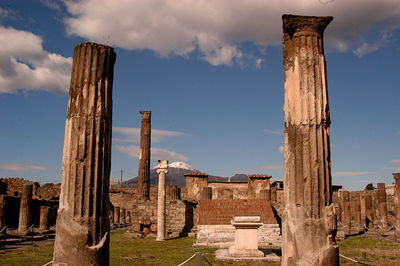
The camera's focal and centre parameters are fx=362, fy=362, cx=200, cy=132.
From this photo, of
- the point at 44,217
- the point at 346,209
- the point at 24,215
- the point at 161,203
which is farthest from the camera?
the point at 346,209

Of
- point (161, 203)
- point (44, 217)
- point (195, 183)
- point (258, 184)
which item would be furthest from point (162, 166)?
point (258, 184)

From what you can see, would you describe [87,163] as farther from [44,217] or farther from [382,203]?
[382,203]

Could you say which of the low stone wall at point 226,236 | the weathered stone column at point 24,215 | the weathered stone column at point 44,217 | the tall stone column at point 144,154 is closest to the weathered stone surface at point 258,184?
the tall stone column at point 144,154

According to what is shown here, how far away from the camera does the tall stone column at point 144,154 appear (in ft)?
79.9

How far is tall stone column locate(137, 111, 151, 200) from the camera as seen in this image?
958 inches

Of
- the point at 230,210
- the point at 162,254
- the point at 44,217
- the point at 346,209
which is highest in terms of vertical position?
the point at 230,210

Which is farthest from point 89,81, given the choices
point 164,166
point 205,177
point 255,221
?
point 205,177

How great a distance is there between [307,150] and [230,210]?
40.2ft

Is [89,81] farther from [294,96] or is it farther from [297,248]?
[297,248]

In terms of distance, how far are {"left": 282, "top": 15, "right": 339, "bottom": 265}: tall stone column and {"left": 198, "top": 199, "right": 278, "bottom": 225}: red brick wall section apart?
11.0 metres

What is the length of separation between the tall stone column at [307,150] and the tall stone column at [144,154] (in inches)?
727

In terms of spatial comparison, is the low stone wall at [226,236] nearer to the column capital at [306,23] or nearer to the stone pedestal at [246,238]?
the stone pedestal at [246,238]

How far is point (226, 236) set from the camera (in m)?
16.0

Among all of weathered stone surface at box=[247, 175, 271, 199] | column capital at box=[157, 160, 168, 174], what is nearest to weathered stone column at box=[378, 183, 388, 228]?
weathered stone surface at box=[247, 175, 271, 199]
